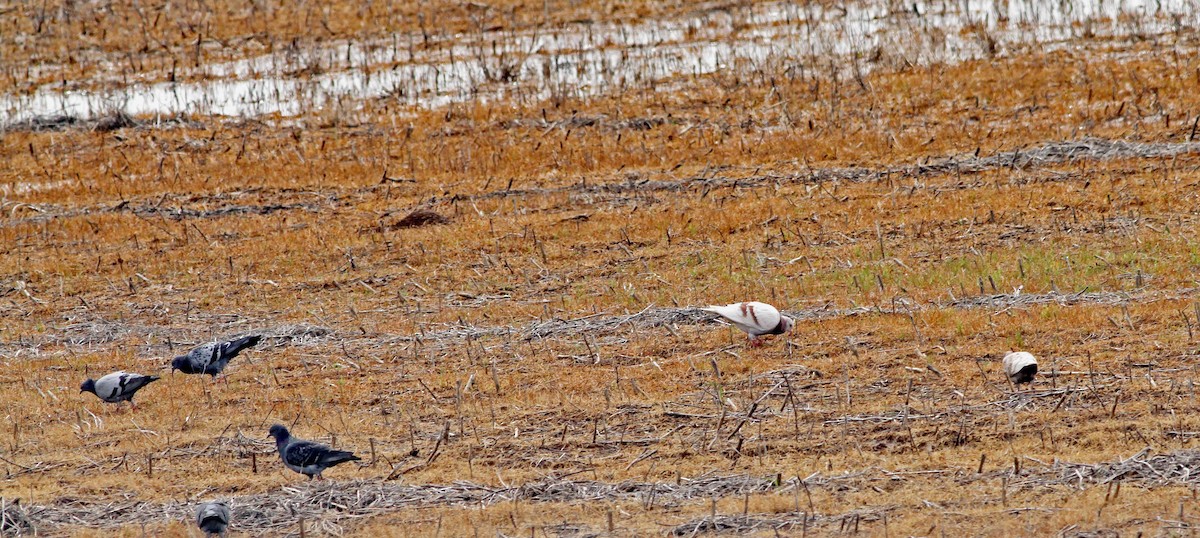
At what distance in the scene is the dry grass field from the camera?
28.5 ft

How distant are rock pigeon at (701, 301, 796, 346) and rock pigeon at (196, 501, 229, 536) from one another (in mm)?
4742

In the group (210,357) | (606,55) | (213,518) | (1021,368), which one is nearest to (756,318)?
(1021,368)

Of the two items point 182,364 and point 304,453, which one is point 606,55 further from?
point 304,453

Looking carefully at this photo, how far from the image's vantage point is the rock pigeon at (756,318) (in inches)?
452

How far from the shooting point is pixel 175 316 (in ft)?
47.9

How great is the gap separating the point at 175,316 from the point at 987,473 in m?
8.66

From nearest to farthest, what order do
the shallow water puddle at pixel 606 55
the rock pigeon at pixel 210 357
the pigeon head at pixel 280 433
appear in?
the pigeon head at pixel 280 433, the rock pigeon at pixel 210 357, the shallow water puddle at pixel 606 55

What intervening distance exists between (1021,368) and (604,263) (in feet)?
19.2

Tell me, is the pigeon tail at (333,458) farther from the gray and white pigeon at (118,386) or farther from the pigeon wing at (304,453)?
the gray and white pigeon at (118,386)

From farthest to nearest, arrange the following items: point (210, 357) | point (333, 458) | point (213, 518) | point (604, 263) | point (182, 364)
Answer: point (604, 263), point (182, 364), point (210, 357), point (333, 458), point (213, 518)

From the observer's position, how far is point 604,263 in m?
15.3

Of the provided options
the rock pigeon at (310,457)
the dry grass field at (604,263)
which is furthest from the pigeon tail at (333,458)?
the dry grass field at (604,263)

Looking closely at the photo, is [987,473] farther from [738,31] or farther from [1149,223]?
[738,31]

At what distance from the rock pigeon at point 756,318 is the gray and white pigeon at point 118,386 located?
4.19 meters
